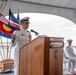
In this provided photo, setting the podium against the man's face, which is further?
the man's face

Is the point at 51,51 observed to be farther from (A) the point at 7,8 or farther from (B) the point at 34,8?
(B) the point at 34,8

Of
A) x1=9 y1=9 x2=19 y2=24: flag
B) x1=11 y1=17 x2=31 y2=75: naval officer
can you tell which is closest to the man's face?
x1=11 y1=17 x2=31 y2=75: naval officer

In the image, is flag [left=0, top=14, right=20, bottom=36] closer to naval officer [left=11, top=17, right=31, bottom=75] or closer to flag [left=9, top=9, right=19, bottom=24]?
flag [left=9, top=9, right=19, bottom=24]

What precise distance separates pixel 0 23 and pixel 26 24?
148 inches

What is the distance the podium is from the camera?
173 cm

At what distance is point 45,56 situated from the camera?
5.68 feet

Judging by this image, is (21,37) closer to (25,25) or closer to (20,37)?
(20,37)

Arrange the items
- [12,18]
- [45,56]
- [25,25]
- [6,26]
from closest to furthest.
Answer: [45,56] < [25,25] < [6,26] < [12,18]

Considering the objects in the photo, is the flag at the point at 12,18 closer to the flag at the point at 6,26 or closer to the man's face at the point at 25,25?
the flag at the point at 6,26

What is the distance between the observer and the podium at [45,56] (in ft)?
5.68

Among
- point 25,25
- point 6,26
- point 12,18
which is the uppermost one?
point 12,18

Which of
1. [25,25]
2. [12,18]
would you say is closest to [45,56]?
[25,25]

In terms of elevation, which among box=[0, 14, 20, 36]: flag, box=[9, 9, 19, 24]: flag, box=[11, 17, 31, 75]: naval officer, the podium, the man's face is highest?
box=[9, 9, 19, 24]: flag

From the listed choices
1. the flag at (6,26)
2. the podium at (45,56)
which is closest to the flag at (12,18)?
the flag at (6,26)
